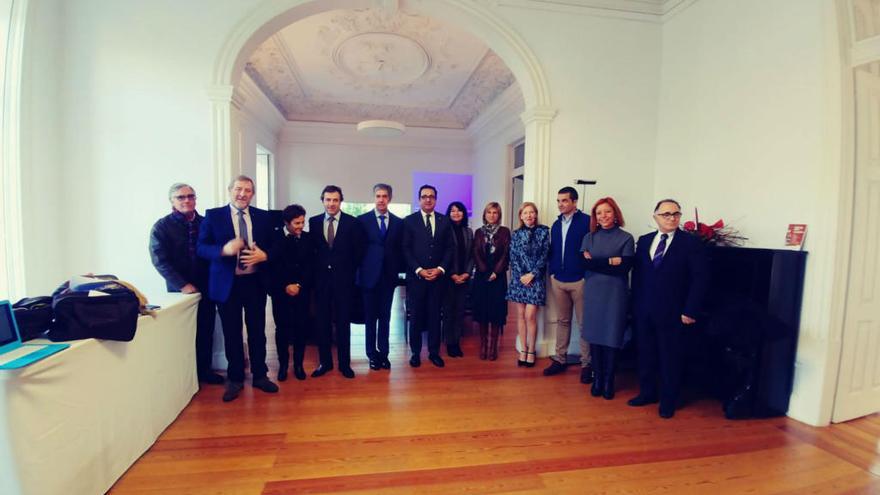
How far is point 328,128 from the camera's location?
8.62m

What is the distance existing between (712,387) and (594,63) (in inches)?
122

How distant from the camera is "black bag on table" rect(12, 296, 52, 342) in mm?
1695

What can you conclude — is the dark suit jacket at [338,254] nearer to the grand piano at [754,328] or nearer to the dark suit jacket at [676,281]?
the dark suit jacket at [676,281]

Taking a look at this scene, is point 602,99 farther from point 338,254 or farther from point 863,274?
point 338,254

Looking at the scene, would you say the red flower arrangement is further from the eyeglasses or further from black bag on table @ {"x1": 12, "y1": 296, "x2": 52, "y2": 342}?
black bag on table @ {"x1": 12, "y1": 296, "x2": 52, "y2": 342}

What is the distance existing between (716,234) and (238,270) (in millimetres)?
3718

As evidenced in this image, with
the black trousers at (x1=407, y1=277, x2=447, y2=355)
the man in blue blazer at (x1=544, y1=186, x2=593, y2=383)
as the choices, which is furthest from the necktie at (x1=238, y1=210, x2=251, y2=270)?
the man in blue blazer at (x1=544, y1=186, x2=593, y2=383)

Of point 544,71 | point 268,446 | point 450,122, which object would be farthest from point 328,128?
point 268,446

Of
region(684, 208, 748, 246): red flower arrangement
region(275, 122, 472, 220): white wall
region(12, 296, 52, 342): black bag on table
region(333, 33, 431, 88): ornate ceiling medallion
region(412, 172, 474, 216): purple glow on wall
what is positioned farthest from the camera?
region(412, 172, 474, 216): purple glow on wall

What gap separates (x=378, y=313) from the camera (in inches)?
133

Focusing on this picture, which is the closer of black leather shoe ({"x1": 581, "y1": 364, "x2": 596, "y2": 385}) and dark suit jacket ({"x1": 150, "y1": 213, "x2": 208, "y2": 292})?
dark suit jacket ({"x1": 150, "y1": 213, "x2": 208, "y2": 292})

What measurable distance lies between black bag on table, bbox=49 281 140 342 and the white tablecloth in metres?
0.07

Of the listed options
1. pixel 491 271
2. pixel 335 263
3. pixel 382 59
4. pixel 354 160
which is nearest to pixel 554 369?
pixel 491 271

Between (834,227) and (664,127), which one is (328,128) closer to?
(664,127)
